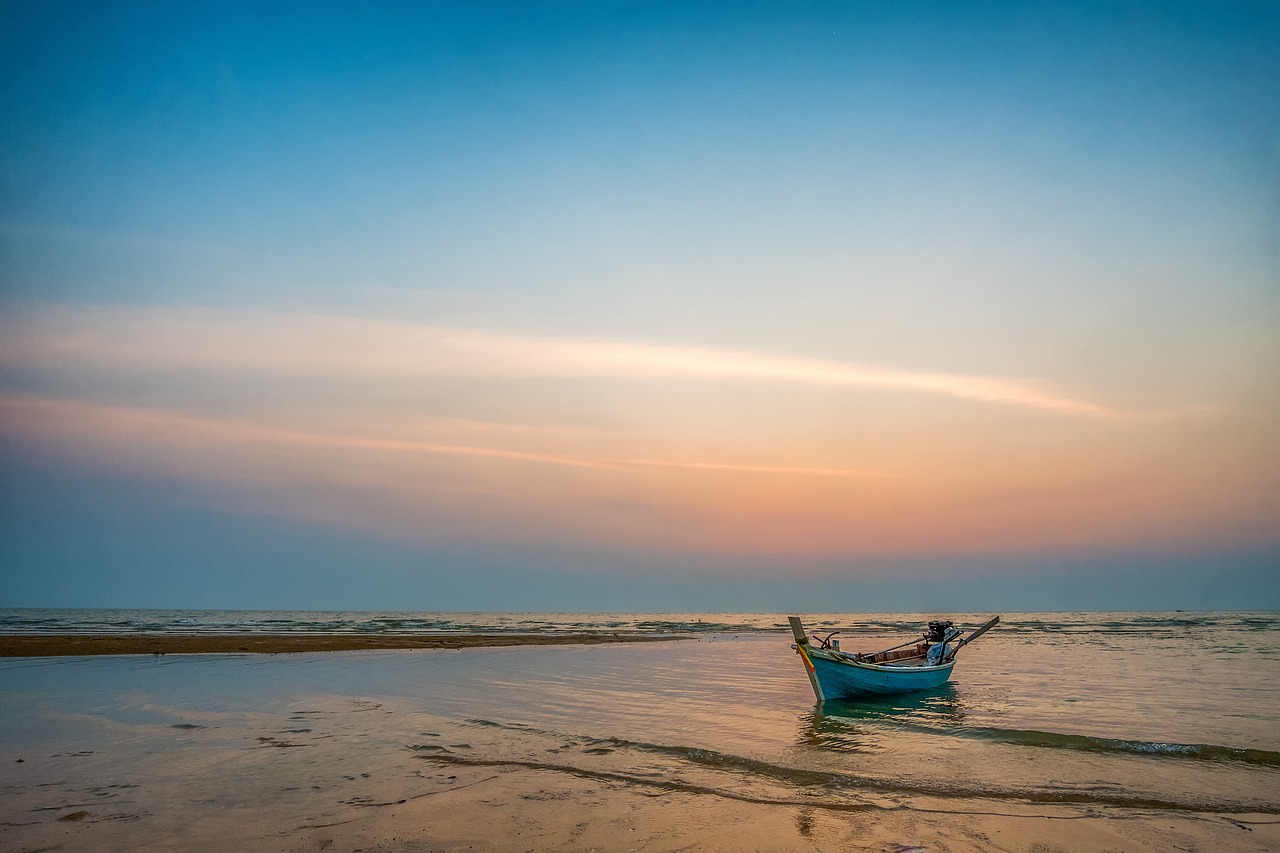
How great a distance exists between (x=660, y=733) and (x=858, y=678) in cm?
903

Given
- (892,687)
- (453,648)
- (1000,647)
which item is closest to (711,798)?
(892,687)

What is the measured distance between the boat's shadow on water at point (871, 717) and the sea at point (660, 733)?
112 millimetres

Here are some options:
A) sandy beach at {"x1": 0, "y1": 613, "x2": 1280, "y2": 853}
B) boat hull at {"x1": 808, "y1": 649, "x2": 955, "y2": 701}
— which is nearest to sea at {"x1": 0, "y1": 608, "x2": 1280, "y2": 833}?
sandy beach at {"x1": 0, "y1": 613, "x2": 1280, "y2": 853}

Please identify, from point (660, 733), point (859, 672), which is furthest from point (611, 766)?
point (859, 672)

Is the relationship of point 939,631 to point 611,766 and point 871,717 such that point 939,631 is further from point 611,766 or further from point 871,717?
point 611,766

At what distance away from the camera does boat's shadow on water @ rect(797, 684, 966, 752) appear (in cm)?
1549

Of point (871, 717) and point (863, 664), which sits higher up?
point (863, 664)

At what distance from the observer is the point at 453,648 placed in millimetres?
41562

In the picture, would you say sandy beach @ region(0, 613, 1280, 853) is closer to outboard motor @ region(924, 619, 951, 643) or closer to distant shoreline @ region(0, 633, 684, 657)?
outboard motor @ region(924, 619, 951, 643)

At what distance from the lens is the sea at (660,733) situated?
10570 mm

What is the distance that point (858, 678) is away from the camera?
2169 cm

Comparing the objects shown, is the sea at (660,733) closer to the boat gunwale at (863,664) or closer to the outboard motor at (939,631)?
the boat gunwale at (863,664)

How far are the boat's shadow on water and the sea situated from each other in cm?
11

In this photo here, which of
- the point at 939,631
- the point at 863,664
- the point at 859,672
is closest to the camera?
the point at 859,672
